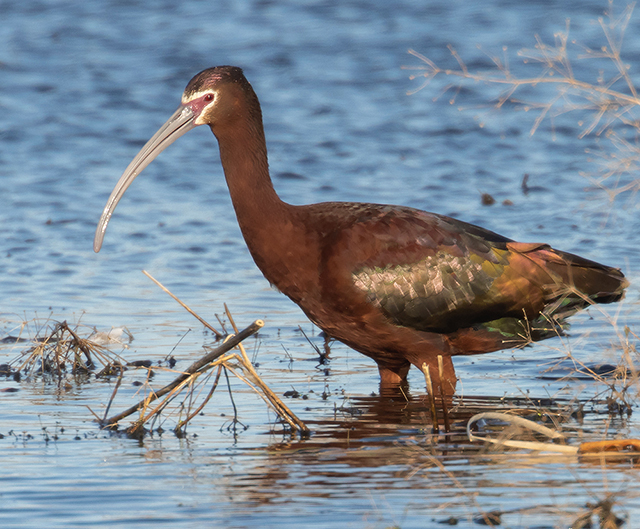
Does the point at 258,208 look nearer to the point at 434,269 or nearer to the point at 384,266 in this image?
the point at 384,266

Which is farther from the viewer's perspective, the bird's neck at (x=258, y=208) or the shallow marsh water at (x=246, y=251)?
the bird's neck at (x=258, y=208)

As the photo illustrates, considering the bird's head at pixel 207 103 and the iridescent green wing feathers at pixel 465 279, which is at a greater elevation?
→ the bird's head at pixel 207 103

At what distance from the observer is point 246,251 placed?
1144 centimetres

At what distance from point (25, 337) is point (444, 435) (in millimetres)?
3802

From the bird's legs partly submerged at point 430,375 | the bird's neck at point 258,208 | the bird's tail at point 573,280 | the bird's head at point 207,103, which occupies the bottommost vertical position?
the bird's legs partly submerged at point 430,375

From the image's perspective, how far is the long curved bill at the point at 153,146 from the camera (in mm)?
6926

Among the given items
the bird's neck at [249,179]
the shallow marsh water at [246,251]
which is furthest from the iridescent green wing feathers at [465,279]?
the bird's neck at [249,179]

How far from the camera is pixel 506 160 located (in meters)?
14.8

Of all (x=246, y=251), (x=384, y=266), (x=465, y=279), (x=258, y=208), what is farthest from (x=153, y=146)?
(x=246, y=251)

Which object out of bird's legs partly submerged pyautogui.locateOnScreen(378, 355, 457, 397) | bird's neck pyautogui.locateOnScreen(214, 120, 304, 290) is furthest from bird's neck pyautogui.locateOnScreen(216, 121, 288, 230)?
bird's legs partly submerged pyautogui.locateOnScreen(378, 355, 457, 397)

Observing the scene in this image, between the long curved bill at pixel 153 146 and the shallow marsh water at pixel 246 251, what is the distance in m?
1.08

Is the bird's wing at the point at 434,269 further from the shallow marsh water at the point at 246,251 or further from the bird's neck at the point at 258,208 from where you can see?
the shallow marsh water at the point at 246,251

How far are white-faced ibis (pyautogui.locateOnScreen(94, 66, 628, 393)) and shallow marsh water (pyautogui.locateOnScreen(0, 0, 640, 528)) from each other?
0.36 metres

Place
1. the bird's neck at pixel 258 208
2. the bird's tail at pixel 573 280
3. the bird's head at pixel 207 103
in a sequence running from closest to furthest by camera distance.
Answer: the bird's neck at pixel 258 208, the bird's head at pixel 207 103, the bird's tail at pixel 573 280
